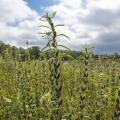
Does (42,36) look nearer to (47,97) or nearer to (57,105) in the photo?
(57,105)

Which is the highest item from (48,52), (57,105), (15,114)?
(48,52)

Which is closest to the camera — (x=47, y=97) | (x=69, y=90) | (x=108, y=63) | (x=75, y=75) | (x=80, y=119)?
(x=47, y=97)

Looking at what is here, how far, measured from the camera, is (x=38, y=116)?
432 cm

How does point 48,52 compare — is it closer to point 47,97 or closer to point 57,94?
point 57,94

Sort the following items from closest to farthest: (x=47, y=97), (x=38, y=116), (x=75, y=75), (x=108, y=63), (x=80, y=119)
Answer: (x=47, y=97), (x=80, y=119), (x=38, y=116), (x=75, y=75), (x=108, y=63)

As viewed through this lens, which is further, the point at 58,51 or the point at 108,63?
the point at 108,63

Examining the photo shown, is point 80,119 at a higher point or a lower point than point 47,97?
lower

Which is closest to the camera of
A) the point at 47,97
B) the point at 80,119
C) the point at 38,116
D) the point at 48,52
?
the point at 48,52

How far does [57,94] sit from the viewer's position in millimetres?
2982

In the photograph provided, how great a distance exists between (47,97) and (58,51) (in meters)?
0.77

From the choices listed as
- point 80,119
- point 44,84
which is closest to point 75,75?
point 44,84

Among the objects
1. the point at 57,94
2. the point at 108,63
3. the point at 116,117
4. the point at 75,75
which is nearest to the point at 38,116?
the point at 116,117

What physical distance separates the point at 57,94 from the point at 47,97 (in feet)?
1.85

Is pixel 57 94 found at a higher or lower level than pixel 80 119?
higher
